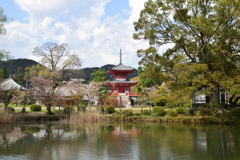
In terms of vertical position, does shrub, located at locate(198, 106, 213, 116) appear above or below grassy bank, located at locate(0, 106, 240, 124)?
above

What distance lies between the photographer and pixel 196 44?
1711 cm

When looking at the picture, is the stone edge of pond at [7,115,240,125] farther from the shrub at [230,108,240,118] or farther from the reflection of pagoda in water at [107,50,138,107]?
the reflection of pagoda in water at [107,50,138,107]

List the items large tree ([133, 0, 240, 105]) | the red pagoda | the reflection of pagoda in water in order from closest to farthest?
large tree ([133, 0, 240, 105]) → the reflection of pagoda in water → the red pagoda

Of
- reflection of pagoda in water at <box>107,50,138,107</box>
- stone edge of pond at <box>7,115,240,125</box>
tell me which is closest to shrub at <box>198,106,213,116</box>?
stone edge of pond at <box>7,115,240,125</box>

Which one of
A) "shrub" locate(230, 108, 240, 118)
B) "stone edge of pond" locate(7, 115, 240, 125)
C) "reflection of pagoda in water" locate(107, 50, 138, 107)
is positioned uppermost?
"reflection of pagoda in water" locate(107, 50, 138, 107)

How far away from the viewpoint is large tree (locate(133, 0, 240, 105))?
1455 cm

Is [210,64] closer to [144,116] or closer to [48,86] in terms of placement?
[144,116]

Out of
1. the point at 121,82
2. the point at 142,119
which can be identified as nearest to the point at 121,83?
the point at 121,82

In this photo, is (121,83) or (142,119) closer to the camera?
(142,119)

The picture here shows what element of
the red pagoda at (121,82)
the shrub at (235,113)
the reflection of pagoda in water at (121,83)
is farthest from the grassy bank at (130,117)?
the red pagoda at (121,82)

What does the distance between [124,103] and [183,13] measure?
58.4 ft

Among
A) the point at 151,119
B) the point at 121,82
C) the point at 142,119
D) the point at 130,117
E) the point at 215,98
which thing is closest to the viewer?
the point at 215,98

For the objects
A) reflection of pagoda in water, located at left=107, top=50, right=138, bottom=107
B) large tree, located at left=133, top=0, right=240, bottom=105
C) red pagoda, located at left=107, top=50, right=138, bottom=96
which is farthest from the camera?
red pagoda, located at left=107, top=50, right=138, bottom=96

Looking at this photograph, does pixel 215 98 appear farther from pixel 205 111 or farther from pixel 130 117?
pixel 130 117
